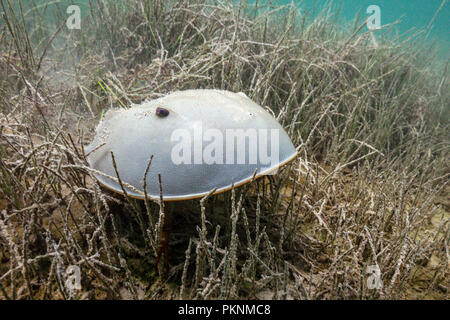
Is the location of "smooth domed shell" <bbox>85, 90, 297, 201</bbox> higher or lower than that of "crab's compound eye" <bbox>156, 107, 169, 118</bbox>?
lower

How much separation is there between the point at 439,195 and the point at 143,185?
8.48 feet

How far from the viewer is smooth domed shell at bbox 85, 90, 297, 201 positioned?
102 centimetres

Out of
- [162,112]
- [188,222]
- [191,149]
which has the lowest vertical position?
[188,222]

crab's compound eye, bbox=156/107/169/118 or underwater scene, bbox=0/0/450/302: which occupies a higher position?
crab's compound eye, bbox=156/107/169/118

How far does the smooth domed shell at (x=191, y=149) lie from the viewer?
40.1 inches

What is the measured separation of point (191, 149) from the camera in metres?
1.02

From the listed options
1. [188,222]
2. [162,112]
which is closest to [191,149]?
[162,112]

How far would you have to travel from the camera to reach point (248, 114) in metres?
1.14

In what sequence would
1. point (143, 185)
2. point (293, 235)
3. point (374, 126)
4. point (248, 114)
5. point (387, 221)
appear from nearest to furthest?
point (143, 185)
point (248, 114)
point (293, 235)
point (387, 221)
point (374, 126)

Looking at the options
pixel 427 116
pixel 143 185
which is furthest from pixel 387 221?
pixel 427 116

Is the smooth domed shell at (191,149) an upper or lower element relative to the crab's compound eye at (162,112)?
lower

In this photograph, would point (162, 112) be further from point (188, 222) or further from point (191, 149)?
point (188, 222)

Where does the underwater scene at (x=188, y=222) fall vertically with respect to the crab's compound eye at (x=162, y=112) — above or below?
below
